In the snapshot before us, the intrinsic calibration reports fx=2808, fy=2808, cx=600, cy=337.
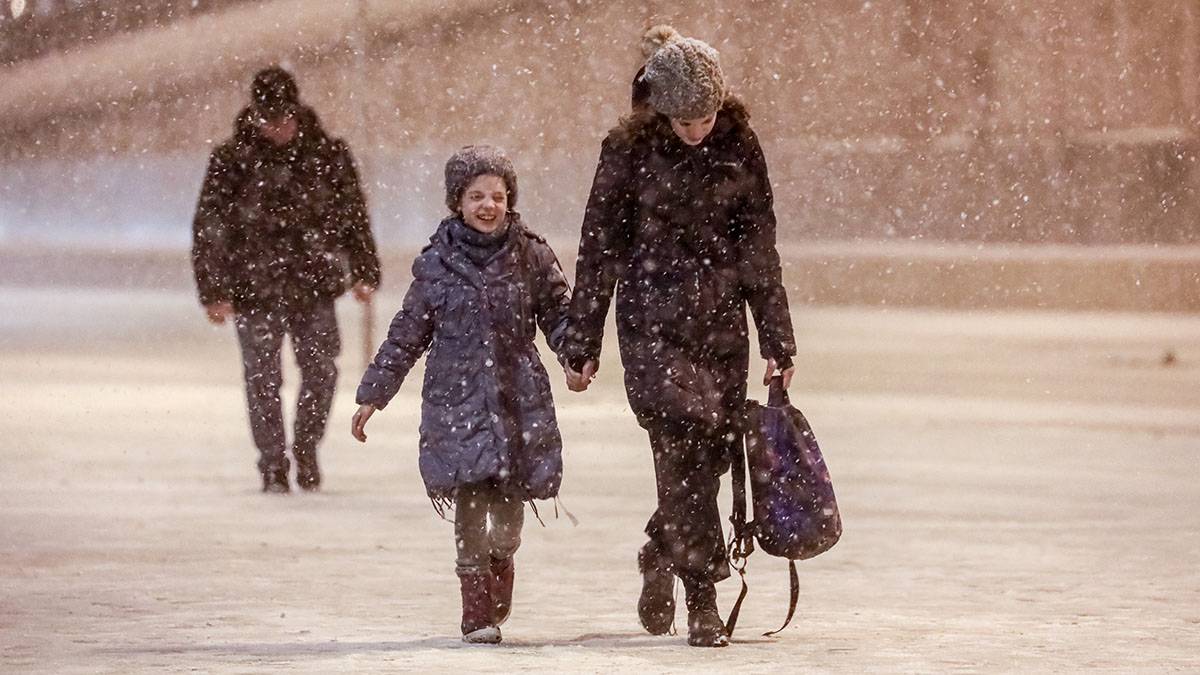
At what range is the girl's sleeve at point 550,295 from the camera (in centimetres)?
714

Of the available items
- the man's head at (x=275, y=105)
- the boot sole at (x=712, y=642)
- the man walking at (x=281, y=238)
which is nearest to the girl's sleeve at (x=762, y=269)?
the boot sole at (x=712, y=642)

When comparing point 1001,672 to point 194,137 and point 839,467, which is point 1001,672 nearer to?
point 839,467

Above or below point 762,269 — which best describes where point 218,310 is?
below

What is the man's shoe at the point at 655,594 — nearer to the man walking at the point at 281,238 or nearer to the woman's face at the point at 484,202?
the woman's face at the point at 484,202

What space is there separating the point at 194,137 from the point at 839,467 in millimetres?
18934

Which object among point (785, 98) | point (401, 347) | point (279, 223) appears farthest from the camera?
point (785, 98)

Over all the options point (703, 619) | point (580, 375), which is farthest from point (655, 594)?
point (580, 375)

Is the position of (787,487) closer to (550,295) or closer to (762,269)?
(762,269)

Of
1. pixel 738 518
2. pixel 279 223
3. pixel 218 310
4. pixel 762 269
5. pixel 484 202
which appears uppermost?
pixel 484 202

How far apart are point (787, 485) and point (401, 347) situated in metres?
1.04

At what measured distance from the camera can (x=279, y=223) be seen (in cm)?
1070

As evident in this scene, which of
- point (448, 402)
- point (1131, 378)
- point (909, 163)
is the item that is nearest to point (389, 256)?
point (909, 163)

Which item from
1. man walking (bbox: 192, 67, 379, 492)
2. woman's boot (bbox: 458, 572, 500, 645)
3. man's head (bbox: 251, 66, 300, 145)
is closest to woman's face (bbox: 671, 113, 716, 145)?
woman's boot (bbox: 458, 572, 500, 645)

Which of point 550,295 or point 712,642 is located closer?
point 712,642
